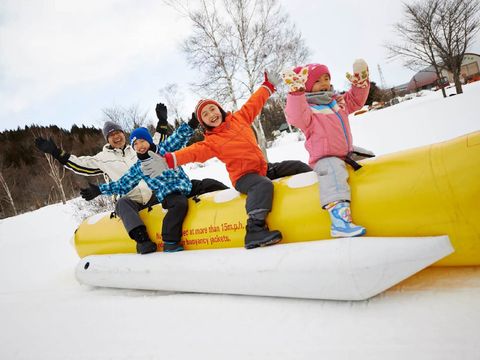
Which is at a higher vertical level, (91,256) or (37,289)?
(91,256)

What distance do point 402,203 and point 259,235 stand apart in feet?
3.53

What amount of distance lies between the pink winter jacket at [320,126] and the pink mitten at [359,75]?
357mm

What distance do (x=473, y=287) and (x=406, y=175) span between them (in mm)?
771

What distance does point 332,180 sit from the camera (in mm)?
2195

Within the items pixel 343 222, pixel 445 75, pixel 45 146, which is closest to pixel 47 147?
pixel 45 146

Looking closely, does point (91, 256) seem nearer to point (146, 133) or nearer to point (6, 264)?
point (146, 133)

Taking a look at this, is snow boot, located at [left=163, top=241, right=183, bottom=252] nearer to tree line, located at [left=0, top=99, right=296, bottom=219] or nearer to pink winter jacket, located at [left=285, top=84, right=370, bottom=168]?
pink winter jacket, located at [left=285, top=84, right=370, bottom=168]

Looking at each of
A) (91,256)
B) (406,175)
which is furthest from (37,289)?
(406,175)

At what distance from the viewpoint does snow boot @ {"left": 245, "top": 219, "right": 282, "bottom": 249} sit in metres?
2.43

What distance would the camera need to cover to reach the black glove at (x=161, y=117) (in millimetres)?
4066

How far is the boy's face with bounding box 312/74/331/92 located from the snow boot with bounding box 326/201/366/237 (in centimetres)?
103

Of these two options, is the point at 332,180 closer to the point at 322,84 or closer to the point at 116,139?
the point at 322,84

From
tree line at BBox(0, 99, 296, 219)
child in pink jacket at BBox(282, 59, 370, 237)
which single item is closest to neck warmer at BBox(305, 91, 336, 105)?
child in pink jacket at BBox(282, 59, 370, 237)

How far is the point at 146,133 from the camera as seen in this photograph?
3.18m
